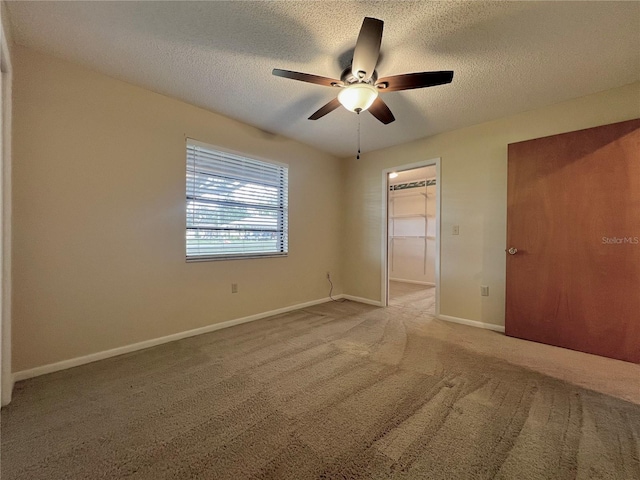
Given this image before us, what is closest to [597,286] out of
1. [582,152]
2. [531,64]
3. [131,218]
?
[582,152]

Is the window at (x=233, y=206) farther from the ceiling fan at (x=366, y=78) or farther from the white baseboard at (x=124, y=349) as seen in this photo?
the ceiling fan at (x=366, y=78)

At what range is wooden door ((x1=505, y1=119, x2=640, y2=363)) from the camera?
2.28 meters

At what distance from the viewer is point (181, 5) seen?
5.15 ft

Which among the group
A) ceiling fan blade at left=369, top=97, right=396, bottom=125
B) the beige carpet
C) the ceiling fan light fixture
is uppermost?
ceiling fan blade at left=369, top=97, right=396, bottom=125

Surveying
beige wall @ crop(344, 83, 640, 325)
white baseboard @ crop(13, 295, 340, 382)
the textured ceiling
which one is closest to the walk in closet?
beige wall @ crop(344, 83, 640, 325)

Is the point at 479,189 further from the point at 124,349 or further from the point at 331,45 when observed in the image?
the point at 124,349

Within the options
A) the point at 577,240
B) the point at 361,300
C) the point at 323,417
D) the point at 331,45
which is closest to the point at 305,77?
the point at 331,45

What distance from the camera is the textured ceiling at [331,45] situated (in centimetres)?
160

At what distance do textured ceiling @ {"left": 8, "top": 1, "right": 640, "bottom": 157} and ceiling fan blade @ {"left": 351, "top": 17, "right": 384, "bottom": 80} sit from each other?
0.78 feet

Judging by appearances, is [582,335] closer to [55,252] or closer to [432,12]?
[432,12]

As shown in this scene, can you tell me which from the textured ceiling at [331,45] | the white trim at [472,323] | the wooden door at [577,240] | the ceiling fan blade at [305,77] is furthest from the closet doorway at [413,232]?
the ceiling fan blade at [305,77]

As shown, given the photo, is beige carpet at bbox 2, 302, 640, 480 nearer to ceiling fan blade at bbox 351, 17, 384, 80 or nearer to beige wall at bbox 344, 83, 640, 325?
beige wall at bbox 344, 83, 640, 325

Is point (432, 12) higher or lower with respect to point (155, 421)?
higher

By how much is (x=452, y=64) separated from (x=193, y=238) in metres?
2.96
